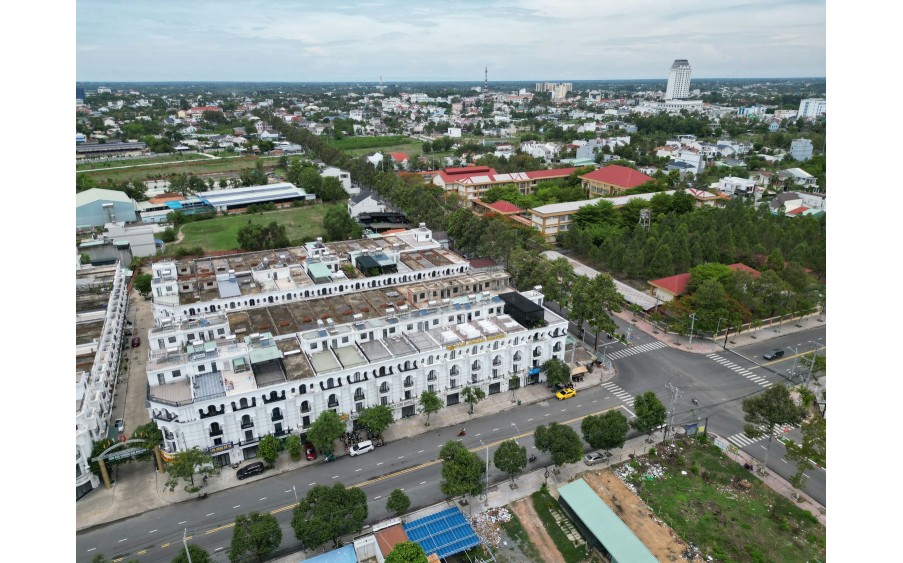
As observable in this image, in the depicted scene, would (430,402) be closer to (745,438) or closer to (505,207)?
(745,438)

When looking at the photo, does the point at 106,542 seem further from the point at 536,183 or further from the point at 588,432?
the point at 536,183

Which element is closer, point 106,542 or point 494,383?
point 106,542

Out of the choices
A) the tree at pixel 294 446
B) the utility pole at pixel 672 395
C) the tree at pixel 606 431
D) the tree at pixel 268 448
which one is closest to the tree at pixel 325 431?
the tree at pixel 294 446

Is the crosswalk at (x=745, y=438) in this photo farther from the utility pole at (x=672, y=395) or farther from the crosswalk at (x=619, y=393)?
the crosswalk at (x=619, y=393)

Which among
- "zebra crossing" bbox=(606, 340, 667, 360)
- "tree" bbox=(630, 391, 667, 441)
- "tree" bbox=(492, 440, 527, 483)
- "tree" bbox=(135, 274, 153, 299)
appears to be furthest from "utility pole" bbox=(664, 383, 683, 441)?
"tree" bbox=(135, 274, 153, 299)

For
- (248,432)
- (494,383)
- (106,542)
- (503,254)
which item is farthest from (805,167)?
(106,542)

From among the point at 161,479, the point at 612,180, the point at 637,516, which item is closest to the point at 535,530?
the point at 637,516
